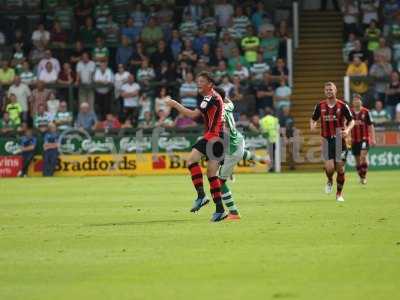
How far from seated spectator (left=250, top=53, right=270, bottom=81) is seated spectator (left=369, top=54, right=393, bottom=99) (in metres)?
3.39

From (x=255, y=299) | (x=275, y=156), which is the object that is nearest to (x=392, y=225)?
(x=255, y=299)

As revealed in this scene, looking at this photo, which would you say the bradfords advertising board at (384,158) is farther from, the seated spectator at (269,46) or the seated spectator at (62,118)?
the seated spectator at (62,118)

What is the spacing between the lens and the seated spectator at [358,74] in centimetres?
3434

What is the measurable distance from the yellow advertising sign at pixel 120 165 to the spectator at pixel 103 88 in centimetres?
210

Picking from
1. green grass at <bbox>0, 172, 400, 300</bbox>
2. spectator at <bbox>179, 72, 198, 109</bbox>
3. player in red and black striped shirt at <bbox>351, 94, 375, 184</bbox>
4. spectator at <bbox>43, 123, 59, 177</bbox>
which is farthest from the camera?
spectator at <bbox>179, 72, 198, 109</bbox>

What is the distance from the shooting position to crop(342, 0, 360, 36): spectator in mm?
36041

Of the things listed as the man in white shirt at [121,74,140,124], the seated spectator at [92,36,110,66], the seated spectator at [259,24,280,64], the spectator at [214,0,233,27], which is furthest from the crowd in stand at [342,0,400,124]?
the seated spectator at [92,36,110,66]

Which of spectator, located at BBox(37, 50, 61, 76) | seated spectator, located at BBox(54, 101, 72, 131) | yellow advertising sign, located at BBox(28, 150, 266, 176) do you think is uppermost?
spectator, located at BBox(37, 50, 61, 76)

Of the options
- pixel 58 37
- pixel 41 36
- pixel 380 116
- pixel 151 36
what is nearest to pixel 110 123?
pixel 151 36

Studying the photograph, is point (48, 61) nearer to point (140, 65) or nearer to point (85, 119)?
point (85, 119)

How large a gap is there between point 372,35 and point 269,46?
347cm

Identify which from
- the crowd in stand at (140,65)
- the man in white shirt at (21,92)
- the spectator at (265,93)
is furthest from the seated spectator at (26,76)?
the spectator at (265,93)

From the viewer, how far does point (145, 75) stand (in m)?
35.0

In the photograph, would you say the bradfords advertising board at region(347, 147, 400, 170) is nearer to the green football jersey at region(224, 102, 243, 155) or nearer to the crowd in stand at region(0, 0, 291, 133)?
the crowd in stand at region(0, 0, 291, 133)
